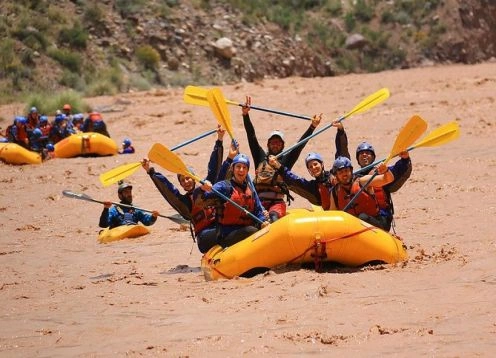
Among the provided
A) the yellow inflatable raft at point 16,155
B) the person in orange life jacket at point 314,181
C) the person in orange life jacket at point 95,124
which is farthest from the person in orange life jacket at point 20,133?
the person in orange life jacket at point 314,181

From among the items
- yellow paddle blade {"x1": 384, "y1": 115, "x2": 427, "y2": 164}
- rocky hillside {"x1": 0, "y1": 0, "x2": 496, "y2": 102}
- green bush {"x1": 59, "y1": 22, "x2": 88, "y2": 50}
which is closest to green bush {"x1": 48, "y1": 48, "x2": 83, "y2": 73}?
rocky hillside {"x1": 0, "y1": 0, "x2": 496, "y2": 102}

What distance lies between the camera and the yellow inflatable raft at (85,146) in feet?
48.6

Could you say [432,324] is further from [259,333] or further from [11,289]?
[11,289]

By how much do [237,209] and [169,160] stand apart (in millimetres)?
855

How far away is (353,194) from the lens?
7.46 metres

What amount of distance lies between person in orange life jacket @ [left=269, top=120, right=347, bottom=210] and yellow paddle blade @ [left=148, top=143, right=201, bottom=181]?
690 mm

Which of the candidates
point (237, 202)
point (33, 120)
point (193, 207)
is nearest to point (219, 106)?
point (193, 207)

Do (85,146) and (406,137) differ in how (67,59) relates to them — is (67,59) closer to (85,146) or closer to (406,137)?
(85,146)

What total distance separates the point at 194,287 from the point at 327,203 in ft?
4.52

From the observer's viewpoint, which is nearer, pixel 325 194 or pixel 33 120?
pixel 325 194

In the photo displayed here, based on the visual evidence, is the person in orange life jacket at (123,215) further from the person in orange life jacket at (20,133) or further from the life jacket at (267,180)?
the person in orange life jacket at (20,133)

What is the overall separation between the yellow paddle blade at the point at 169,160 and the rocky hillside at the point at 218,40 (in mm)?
13598

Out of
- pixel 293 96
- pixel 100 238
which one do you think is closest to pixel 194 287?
pixel 100 238

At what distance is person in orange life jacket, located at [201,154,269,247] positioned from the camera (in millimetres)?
7309
